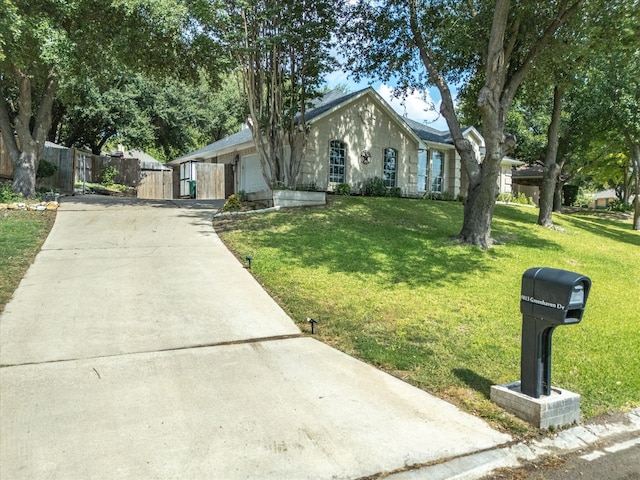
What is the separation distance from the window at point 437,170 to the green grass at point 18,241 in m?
17.0

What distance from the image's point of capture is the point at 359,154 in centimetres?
1948

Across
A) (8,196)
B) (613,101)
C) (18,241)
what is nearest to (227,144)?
(8,196)

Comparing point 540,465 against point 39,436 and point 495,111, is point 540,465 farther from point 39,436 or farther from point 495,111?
point 495,111

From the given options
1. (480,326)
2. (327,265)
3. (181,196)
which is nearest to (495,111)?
(327,265)

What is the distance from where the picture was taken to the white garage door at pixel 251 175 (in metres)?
20.4

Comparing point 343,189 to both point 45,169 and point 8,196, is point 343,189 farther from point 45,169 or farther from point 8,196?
point 45,169

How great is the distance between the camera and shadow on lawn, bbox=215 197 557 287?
8023 mm

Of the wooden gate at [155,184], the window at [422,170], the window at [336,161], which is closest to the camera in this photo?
the window at [336,161]

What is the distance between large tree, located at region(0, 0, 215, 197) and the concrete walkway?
7.33 meters

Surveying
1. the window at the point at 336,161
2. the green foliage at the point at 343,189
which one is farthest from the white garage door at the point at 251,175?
the green foliage at the point at 343,189

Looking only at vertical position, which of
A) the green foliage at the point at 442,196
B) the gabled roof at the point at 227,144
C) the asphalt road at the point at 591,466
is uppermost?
the gabled roof at the point at 227,144

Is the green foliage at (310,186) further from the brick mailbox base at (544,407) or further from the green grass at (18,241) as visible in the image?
the brick mailbox base at (544,407)

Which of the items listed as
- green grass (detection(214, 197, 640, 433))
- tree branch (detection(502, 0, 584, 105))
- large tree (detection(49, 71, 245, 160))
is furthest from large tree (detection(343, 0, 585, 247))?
large tree (detection(49, 71, 245, 160))

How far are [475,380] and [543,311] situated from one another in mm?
1086
